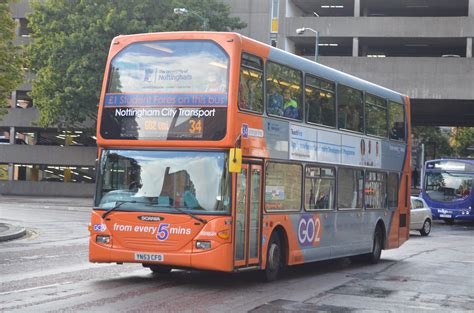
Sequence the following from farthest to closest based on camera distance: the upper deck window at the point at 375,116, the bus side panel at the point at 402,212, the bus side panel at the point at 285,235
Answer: the bus side panel at the point at 402,212 < the upper deck window at the point at 375,116 < the bus side panel at the point at 285,235

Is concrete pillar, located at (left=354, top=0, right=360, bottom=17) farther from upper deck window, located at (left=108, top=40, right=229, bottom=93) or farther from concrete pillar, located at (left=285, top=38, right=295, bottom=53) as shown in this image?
upper deck window, located at (left=108, top=40, right=229, bottom=93)

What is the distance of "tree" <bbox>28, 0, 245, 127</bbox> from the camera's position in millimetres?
48969

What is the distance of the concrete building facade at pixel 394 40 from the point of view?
49.2 metres

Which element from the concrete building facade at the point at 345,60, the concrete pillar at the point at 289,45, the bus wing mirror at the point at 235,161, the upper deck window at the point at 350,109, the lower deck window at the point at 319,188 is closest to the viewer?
the bus wing mirror at the point at 235,161

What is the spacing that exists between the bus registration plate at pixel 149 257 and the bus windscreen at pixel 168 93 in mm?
1797

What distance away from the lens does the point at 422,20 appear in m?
51.8

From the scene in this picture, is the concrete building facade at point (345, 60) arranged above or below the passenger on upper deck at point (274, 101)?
above

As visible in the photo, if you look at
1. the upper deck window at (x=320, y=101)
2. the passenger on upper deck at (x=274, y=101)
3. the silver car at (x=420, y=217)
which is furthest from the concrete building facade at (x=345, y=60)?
the passenger on upper deck at (x=274, y=101)

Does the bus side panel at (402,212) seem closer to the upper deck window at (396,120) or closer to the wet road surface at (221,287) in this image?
the upper deck window at (396,120)

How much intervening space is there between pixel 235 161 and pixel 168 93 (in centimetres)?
159

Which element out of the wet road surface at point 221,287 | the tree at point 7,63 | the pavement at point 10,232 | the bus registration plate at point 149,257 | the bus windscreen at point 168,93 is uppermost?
the tree at point 7,63

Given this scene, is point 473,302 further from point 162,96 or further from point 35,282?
point 35,282

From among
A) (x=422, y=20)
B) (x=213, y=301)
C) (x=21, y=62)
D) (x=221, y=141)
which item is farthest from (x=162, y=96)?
(x=422, y=20)

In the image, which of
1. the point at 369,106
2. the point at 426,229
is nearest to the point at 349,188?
the point at 369,106
